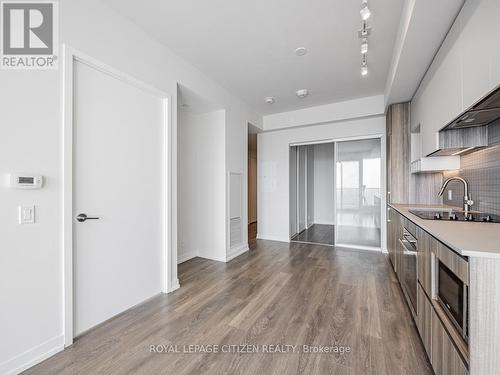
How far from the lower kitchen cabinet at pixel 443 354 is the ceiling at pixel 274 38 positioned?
2.54m

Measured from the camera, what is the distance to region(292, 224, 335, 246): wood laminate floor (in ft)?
16.7

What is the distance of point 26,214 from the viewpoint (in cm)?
153

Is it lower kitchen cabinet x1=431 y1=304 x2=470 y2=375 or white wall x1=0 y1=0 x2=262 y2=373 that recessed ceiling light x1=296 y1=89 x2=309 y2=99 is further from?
lower kitchen cabinet x1=431 y1=304 x2=470 y2=375

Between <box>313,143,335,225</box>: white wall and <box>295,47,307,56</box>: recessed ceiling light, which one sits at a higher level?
<box>295,47,307,56</box>: recessed ceiling light

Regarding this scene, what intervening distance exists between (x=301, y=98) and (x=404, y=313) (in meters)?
3.51

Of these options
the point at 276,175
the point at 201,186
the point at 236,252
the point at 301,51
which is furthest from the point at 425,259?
the point at 276,175

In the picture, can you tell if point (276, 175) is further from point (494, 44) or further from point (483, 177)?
point (494, 44)

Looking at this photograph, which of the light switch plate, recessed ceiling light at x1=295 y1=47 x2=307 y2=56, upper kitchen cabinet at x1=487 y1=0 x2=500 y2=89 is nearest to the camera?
upper kitchen cabinet at x1=487 y1=0 x2=500 y2=89

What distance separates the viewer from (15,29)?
1.58 m

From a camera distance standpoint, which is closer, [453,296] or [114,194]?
[453,296]

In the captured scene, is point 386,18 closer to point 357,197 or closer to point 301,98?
point 301,98

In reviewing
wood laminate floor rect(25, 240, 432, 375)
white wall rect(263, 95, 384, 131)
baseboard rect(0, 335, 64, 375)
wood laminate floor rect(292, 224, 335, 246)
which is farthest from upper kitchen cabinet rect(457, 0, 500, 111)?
wood laminate floor rect(292, 224, 335, 246)

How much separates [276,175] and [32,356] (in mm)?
4484

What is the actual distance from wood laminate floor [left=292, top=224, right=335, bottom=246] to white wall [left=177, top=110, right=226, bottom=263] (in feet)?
7.31
